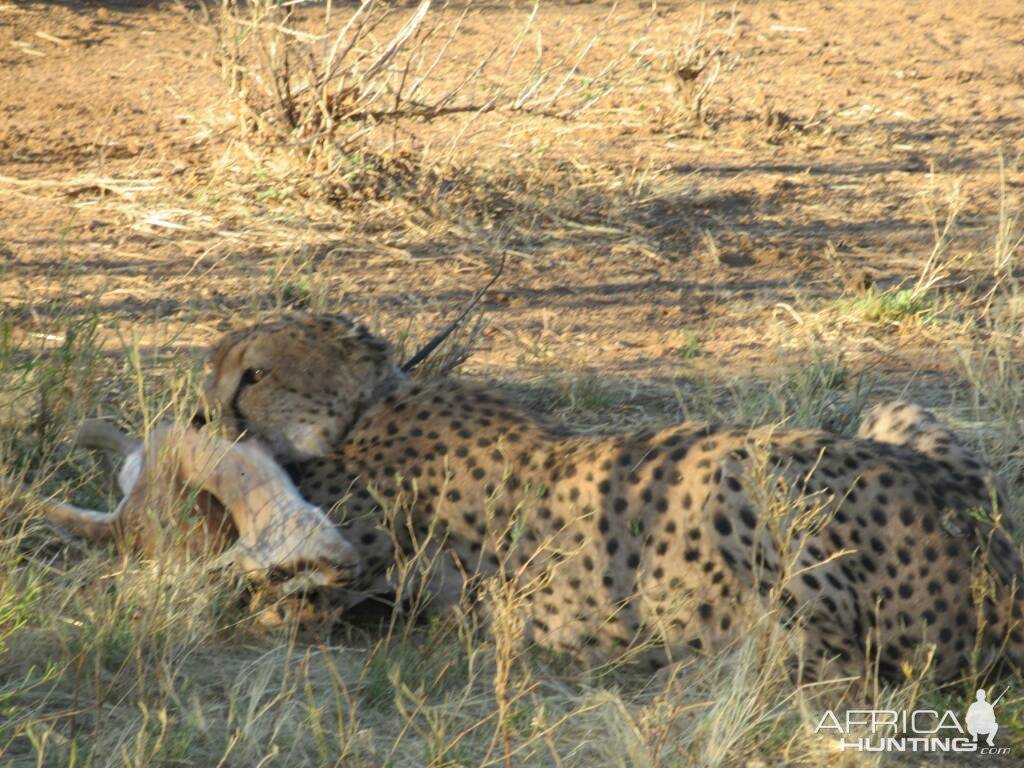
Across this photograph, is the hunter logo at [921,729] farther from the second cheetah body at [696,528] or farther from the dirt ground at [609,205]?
the dirt ground at [609,205]

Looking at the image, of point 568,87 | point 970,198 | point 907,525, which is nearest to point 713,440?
point 907,525

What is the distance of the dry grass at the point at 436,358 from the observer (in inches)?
119

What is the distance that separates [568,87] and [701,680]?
17.3 ft

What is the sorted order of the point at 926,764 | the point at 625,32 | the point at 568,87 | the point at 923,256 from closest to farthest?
the point at 926,764
the point at 923,256
the point at 568,87
the point at 625,32

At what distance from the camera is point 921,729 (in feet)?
10.4

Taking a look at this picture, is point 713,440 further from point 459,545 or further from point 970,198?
point 970,198

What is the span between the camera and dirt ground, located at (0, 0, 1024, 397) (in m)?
5.48

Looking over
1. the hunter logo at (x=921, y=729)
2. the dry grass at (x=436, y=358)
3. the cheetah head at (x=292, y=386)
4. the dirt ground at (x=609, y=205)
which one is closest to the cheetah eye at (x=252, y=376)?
the cheetah head at (x=292, y=386)

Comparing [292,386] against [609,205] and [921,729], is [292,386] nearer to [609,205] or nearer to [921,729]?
[921,729]

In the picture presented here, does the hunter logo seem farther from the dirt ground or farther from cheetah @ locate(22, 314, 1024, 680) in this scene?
the dirt ground

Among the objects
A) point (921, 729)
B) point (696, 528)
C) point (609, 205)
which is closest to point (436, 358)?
point (696, 528)

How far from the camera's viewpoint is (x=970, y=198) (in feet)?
23.2

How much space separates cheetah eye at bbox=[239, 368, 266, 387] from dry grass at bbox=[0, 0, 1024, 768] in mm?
160

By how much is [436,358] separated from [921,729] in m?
1.91
